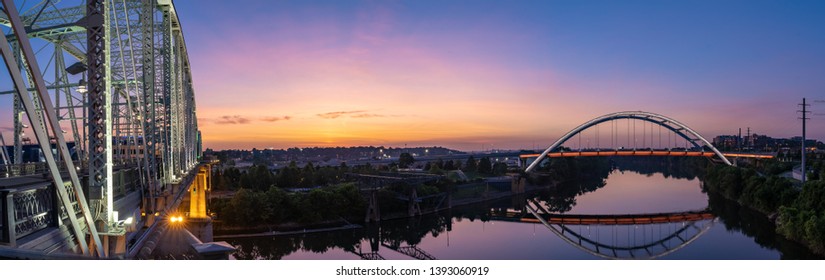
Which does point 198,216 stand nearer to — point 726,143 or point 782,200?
point 782,200

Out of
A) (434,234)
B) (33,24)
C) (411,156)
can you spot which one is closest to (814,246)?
(434,234)

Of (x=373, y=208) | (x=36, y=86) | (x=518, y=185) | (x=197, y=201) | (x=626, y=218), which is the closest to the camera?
(x=36, y=86)

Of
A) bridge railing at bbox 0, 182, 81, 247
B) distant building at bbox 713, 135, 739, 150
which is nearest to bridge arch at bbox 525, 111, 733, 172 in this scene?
distant building at bbox 713, 135, 739, 150

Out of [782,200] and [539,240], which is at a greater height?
[782,200]

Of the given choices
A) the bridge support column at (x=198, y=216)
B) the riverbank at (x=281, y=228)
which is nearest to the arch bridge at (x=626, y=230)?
the riverbank at (x=281, y=228)

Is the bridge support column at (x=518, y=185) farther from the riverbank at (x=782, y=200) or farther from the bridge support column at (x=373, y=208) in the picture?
the bridge support column at (x=373, y=208)

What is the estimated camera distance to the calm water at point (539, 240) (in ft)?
40.8

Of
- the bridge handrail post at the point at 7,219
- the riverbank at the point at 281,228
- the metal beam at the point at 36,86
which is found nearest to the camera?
the metal beam at the point at 36,86

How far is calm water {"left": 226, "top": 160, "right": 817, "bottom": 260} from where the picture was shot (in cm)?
1244

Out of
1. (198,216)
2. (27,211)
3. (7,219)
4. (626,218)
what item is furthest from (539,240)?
(7,219)

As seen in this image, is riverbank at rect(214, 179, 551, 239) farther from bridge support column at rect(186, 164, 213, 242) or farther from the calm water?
bridge support column at rect(186, 164, 213, 242)

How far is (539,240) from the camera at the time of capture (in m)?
15.0

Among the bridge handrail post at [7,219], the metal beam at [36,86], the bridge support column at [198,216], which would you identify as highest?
the metal beam at [36,86]
